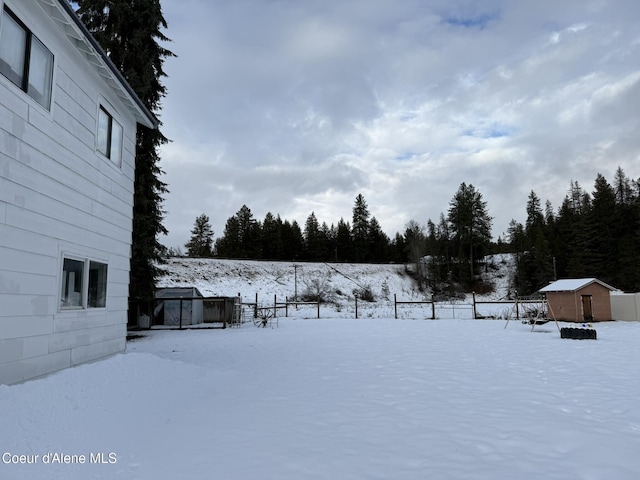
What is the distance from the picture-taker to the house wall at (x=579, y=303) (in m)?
21.5

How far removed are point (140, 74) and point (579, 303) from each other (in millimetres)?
24375

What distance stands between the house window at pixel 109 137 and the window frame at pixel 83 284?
2310mm

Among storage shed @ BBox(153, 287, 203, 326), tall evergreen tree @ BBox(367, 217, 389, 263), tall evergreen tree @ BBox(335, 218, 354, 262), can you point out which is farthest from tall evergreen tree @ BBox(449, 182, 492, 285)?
storage shed @ BBox(153, 287, 203, 326)

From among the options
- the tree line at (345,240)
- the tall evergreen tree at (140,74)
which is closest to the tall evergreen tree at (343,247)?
the tree line at (345,240)

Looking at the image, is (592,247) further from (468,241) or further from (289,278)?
(289,278)

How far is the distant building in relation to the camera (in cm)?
511

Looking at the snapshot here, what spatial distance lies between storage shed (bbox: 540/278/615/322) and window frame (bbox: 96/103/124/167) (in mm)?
21925

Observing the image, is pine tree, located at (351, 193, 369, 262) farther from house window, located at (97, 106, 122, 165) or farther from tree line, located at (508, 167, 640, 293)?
house window, located at (97, 106, 122, 165)

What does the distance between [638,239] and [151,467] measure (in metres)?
52.5

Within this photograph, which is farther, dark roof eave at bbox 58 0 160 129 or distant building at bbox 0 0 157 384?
dark roof eave at bbox 58 0 160 129

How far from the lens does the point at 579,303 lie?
70.6 ft

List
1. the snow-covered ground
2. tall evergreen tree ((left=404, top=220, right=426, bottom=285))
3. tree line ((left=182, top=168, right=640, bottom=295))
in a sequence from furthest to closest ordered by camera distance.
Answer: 1. tall evergreen tree ((left=404, top=220, right=426, bottom=285))
2. tree line ((left=182, top=168, right=640, bottom=295))
3. the snow-covered ground

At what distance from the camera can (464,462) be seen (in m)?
3.99

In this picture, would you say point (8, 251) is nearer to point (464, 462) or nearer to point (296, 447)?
point (296, 447)
